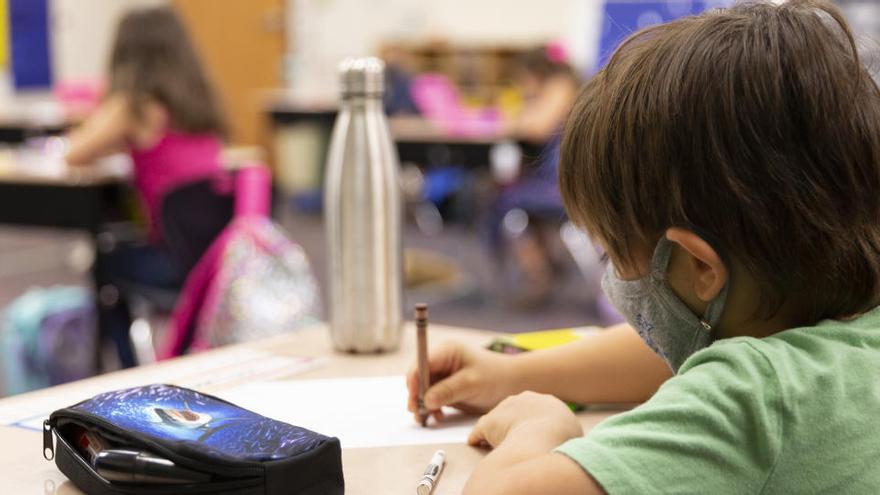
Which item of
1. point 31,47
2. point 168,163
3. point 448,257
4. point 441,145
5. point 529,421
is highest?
point 31,47

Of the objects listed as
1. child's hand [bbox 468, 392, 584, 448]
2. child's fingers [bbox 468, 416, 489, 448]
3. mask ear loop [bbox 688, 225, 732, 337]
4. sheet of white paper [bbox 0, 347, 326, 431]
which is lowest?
sheet of white paper [bbox 0, 347, 326, 431]

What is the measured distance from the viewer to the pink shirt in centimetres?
314

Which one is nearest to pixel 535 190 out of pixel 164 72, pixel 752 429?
pixel 164 72

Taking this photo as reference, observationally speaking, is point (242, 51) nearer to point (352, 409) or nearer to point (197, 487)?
point (352, 409)

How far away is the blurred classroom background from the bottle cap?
21 cm

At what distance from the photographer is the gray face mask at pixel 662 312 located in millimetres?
772

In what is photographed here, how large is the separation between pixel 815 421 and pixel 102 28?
343 inches

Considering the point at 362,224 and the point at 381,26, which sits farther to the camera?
the point at 381,26

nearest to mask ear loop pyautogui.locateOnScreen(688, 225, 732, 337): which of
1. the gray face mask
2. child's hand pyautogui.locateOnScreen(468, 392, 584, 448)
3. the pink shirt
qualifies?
the gray face mask

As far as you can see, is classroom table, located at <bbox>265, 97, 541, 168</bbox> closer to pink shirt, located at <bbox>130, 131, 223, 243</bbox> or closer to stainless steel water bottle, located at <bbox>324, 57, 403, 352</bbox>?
pink shirt, located at <bbox>130, 131, 223, 243</bbox>

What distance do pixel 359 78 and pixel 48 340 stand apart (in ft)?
6.17

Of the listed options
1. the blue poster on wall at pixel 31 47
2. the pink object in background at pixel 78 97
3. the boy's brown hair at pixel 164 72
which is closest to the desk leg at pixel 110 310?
the boy's brown hair at pixel 164 72

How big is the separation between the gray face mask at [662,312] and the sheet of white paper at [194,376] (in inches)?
16.9

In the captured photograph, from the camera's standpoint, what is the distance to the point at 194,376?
43.9 inches
